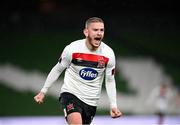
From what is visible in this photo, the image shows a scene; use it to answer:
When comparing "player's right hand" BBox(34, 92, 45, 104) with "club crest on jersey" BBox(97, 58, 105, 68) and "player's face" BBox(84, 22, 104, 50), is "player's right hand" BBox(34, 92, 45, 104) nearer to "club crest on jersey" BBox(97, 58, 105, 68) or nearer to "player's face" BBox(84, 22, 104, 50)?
"club crest on jersey" BBox(97, 58, 105, 68)

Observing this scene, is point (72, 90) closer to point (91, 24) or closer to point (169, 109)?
point (91, 24)

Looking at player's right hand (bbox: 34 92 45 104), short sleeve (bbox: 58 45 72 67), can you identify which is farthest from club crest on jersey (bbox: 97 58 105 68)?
player's right hand (bbox: 34 92 45 104)

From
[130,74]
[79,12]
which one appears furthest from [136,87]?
[79,12]

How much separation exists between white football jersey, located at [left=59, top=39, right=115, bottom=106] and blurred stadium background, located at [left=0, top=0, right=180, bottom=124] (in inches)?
449

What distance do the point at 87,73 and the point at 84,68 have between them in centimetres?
7

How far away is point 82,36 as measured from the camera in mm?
18969

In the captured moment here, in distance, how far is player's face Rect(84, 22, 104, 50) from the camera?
7105 millimetres

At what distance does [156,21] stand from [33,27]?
4.11m

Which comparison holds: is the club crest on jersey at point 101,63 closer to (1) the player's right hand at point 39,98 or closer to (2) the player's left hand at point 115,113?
(2) the player's left hand at point 115,113

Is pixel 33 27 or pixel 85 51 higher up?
pixel 85 51

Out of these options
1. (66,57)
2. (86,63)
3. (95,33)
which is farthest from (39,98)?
(95,33)

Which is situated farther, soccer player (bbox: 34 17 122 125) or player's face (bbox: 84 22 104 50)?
soccer player (bbox: 34 17 122 125)

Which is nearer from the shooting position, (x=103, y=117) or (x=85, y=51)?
(x=85, y=51)

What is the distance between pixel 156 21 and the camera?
19625 millimetres
